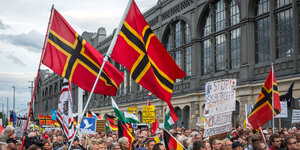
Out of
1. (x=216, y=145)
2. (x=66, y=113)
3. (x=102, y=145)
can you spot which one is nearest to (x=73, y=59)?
(x=102, y=145)

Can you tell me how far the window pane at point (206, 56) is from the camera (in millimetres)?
34438

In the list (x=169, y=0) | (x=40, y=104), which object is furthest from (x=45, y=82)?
(x=169, y=0)

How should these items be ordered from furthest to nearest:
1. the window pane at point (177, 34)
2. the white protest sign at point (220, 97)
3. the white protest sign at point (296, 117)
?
1. the window pane at point (177, 34)
2. the white protest sign at point (296, 117)
3. the white protest sign at point (220, 97)

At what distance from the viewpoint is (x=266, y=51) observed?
91.1 ft

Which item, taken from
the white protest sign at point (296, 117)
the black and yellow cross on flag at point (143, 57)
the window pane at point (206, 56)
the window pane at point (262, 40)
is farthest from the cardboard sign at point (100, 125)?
the window pane at point (206, 56)

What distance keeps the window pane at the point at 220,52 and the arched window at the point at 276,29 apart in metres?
3.67

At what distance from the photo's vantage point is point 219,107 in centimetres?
949

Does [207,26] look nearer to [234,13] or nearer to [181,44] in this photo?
Answer: [234,13]

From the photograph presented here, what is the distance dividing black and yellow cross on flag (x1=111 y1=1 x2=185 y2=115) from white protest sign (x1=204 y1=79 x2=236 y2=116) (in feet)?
4.07

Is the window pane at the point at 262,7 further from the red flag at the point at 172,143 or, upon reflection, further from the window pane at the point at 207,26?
the red flag at the point at 172,143

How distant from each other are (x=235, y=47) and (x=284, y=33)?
5.24 metres

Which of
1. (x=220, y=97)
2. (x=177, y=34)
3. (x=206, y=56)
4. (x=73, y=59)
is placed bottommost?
(x=220, y=97)

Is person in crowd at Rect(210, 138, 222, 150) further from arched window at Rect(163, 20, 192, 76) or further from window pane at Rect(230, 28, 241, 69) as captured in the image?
arched window at Rect(163, 20, 192, 76)

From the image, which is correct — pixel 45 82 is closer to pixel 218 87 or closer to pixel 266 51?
pixel 266 51
